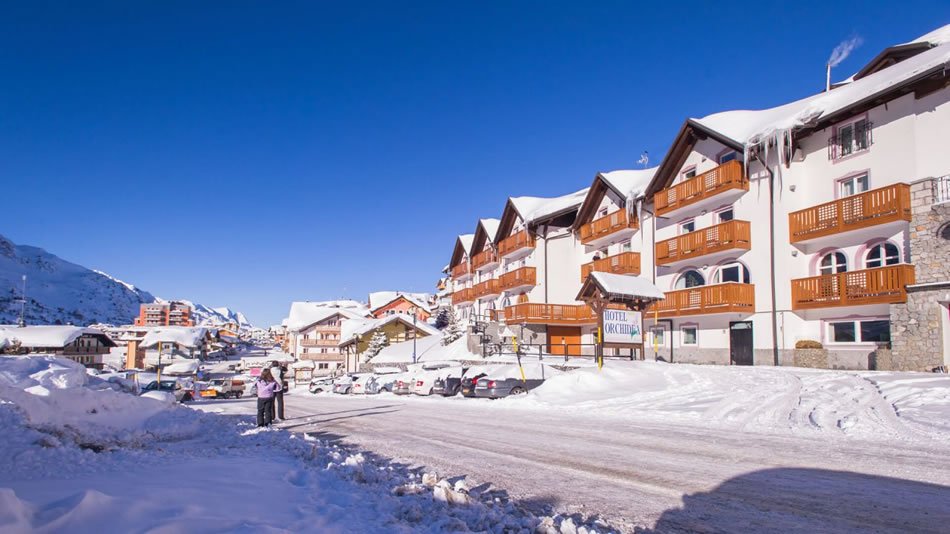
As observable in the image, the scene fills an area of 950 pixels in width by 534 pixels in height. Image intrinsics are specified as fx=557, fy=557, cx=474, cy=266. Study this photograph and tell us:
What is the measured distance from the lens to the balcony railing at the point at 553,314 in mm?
36625

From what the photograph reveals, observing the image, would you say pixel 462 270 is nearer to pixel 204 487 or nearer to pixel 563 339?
pixel 563 339

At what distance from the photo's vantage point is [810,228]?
22.5 meters

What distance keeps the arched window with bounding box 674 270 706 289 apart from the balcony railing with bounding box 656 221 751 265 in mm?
1226

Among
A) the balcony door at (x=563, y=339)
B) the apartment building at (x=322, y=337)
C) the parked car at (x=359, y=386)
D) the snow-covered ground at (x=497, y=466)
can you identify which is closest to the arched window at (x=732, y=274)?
the snow-covered ground at (x=497, y=466)

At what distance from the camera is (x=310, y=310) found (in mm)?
88062

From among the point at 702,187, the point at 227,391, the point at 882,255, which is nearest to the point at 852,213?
the point at 882,255

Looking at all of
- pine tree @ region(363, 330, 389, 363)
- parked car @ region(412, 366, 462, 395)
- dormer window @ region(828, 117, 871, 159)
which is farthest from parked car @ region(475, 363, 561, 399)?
pine tree @ region(363, 330, 389, 363)

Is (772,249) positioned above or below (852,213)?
below

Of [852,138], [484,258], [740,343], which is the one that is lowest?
[740,343]

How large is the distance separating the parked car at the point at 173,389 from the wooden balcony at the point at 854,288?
33.5 metres

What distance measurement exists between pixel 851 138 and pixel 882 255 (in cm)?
482

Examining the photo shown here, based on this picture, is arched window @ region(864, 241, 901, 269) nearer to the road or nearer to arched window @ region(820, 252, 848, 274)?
arched window @ region(820, 252, 848, 274)

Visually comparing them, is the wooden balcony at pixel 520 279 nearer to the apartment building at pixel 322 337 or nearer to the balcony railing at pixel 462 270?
the balcony railing at pixel 462 270

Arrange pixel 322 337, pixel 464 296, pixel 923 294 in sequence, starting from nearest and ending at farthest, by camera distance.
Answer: pixel 923 294, pixel 464 296, pixel 322 337
